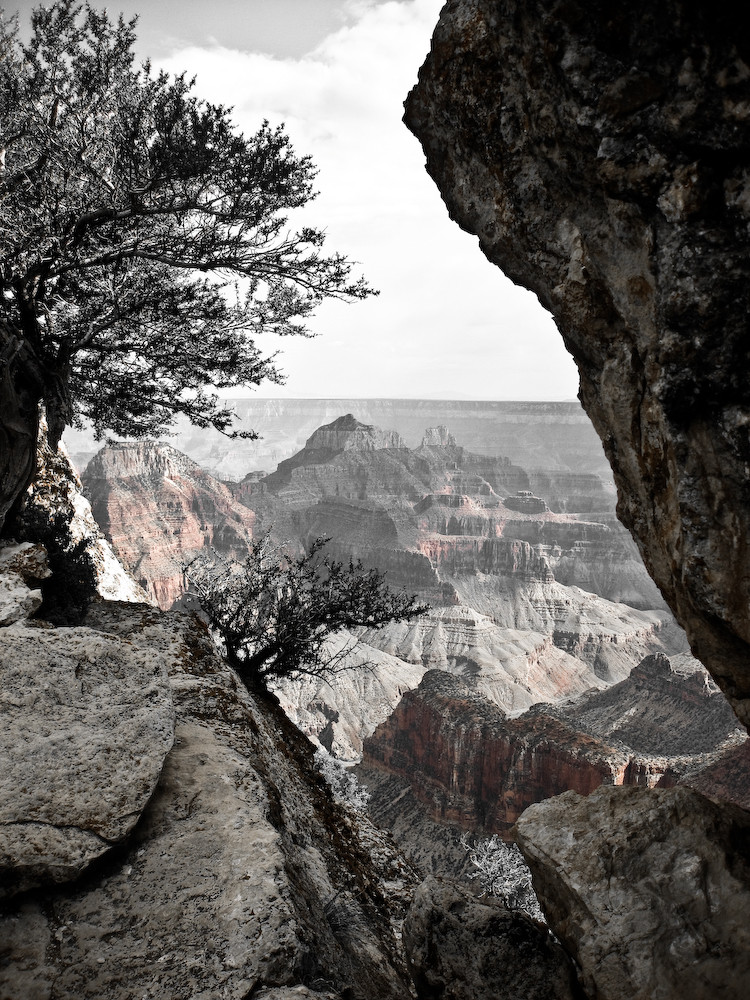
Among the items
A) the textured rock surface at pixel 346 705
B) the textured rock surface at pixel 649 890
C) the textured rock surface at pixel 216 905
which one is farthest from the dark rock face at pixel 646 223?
the textured rock surface at pixel 346 705

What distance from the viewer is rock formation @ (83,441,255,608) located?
59719 millimetres

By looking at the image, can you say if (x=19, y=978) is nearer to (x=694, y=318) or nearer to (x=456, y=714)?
(x=694, y=318)

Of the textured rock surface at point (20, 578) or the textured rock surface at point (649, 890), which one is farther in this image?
the textured rock surface at point (20, 578)

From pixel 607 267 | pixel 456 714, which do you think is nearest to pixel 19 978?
pixel 607 267

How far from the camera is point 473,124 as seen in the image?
10.8 ft

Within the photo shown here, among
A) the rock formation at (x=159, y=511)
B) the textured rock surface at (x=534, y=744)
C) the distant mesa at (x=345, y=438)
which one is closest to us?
the textured rock surface at (x=534, y=744)

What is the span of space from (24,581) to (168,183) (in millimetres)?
4204

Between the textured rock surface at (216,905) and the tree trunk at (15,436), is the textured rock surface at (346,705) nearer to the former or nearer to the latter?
the tree trunk at (15,436)

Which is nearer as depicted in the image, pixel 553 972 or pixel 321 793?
pixel 553 972

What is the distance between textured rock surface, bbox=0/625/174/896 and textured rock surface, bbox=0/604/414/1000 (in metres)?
0.19

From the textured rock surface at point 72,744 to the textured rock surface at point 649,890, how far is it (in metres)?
2.42

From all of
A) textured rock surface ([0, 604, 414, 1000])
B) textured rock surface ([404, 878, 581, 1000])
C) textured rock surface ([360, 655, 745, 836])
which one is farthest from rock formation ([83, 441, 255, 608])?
textured rock surface ([404, 878, 581, 1000])

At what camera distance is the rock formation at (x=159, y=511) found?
59.7 metres

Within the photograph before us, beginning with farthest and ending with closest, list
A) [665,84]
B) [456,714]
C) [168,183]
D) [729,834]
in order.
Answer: [456,714], [168,183], [729,834], [665,84]
